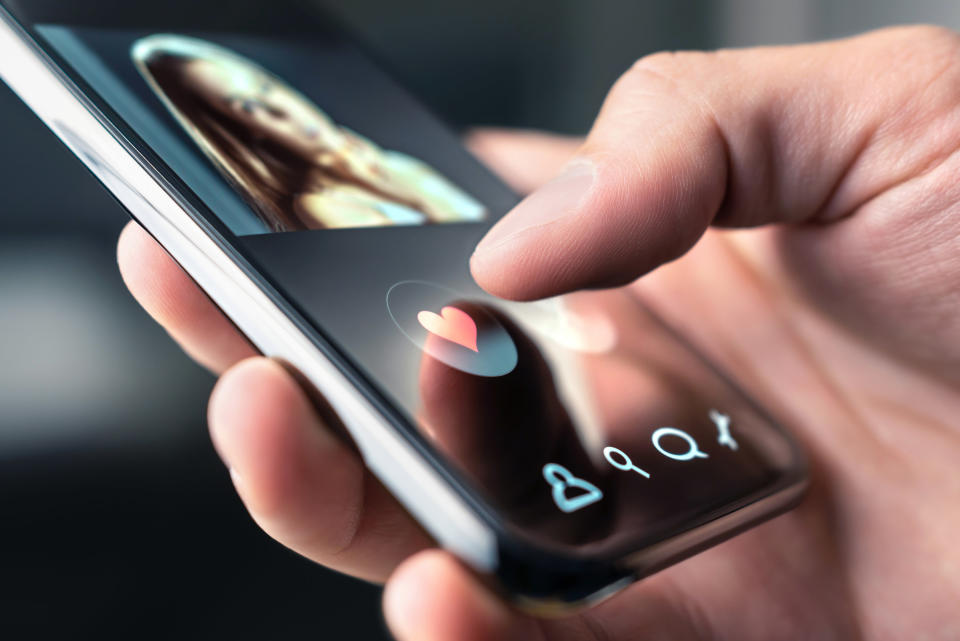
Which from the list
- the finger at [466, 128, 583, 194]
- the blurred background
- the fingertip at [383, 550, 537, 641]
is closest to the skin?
the fingertip at [383, 550, 537, 641]

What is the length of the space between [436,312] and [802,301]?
0.29 meters

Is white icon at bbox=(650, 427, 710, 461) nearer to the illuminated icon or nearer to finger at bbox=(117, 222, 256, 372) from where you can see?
the illuminated icon

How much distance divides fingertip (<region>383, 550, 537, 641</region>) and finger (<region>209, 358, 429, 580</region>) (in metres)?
0.06

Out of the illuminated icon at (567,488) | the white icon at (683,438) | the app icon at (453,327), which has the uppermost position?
the app icon at (453,327)

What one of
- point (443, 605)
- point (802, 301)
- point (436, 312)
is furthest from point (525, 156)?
point (443, 605)

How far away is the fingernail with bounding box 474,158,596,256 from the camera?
350 mm

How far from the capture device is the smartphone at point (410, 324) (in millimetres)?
282

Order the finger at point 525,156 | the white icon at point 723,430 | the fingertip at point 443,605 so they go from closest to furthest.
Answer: the fingertip at point 443,605
the white icon at point 723,430
the finger at point 525,156

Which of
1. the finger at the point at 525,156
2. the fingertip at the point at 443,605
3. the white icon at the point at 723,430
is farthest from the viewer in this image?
the finger at the point at 525,156

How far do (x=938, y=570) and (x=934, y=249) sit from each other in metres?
0.18

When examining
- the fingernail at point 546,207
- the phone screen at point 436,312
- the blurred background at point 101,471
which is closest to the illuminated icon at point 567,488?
the phone screen at point 436,312

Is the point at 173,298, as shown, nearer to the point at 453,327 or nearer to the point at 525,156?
the point at 453,327

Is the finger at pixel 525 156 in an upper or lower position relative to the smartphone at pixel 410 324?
lower

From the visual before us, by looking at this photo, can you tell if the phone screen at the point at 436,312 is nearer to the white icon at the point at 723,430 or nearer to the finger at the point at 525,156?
the white icon at the point at 723,430
